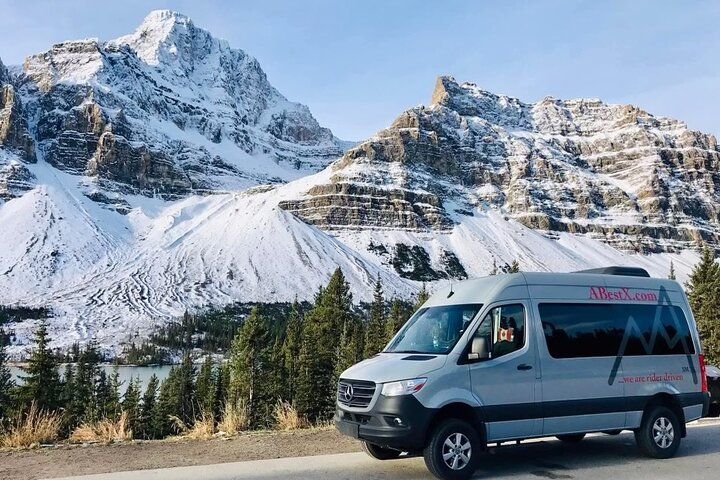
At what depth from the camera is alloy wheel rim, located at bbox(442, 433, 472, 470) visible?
877 cm

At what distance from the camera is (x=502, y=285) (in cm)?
1000

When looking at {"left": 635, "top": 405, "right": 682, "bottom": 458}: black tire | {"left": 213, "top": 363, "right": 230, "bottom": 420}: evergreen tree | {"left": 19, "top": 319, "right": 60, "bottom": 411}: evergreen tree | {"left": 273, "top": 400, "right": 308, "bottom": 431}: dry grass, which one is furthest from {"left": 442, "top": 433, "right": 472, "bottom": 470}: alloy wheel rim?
{"left": 213, "top": 363, "right": 230, "bottom": 420}: evergreen tree

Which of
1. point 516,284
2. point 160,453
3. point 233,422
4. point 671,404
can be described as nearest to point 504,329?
point 516,284

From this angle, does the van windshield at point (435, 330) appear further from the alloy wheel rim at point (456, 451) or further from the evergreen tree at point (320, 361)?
the evergreen tree at point (320, 361)

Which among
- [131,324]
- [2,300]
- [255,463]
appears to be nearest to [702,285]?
[255,463]

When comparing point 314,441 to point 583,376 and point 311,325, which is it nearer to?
point 583,376

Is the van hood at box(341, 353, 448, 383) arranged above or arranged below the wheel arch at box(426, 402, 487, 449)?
above

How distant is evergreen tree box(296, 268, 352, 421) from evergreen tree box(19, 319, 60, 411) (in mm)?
20492

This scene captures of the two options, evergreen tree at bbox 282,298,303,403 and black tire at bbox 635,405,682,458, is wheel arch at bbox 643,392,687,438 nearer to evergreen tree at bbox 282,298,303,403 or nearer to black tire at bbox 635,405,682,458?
black tire at bbox 635,405,682,458

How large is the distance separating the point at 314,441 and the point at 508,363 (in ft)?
15.7

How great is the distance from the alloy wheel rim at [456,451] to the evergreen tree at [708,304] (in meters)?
31.9

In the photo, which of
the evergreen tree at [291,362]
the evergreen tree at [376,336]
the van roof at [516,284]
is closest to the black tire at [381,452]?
the van roof at [516,284]

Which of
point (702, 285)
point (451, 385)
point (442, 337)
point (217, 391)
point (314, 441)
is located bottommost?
point (217, 391)

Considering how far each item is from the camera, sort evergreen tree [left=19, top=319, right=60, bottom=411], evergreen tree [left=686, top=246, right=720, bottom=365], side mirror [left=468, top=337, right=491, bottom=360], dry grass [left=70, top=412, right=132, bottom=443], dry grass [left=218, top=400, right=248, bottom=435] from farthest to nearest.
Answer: evergreen tree [left=19, top=319, right=60, bottom=411]
evergreen tree [left=686, top=246, right=720, bottom=365]
dry grass [left=218, top=400, right=248, bottom=435]
dry grass [left=70, top=412, right=132, bottom=443]
side mirror [left=468, top=337, right=491, bottom=360]
